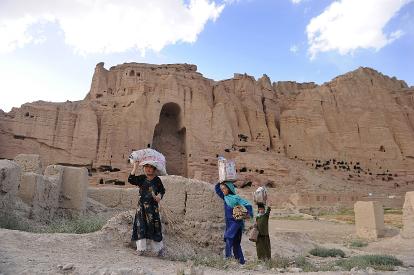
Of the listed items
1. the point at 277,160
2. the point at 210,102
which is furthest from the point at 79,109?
the point at 277,160

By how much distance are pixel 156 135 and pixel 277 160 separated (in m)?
13.3

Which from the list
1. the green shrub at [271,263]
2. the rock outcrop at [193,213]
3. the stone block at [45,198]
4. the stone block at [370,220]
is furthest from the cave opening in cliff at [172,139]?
the green shrub at [271,263]

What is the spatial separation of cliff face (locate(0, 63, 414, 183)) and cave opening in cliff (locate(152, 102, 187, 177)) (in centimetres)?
11

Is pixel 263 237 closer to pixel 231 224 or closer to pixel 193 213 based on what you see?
pixel 231 224

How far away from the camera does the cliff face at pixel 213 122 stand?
3853 centimetres

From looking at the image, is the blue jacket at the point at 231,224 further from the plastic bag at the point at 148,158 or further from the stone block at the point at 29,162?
the stone block at the point at 29,162

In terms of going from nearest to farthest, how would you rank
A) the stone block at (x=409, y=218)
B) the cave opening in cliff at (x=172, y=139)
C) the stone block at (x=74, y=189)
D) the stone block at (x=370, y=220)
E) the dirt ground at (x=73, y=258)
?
1. the dirt ground at (x=73, y=258)
2. the stone block at (x=74, y=189)
3. the stone block at (x=409, y=218)
4. the stone block at (x=370, y=220)
5. the cave opening in cliff at (x=172, y=139)

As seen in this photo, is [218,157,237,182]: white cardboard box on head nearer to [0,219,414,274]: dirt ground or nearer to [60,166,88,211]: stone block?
[0,219,414,274]: dirt ground

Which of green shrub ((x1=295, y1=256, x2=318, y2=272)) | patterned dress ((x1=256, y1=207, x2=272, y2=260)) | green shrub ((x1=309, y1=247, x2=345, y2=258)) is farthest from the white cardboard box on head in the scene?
green shrub ((x1=309, y1=247, x2=345, y2=258))

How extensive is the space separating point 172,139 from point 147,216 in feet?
126

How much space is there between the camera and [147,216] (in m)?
5.52

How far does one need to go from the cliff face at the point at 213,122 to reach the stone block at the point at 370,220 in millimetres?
22217

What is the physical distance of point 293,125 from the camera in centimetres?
4953

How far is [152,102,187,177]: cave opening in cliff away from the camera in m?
42.1
